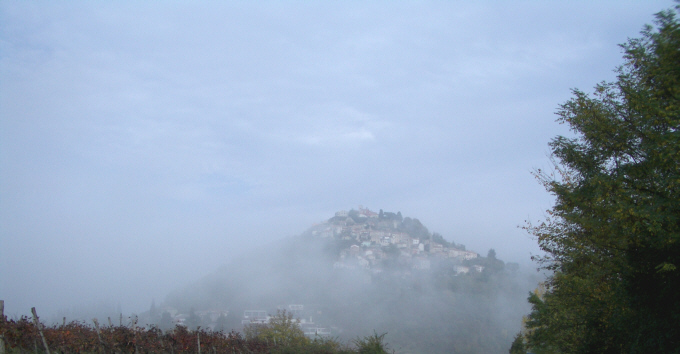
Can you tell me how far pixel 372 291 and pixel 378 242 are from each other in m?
36.8

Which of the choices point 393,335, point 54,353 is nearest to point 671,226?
point 54,353

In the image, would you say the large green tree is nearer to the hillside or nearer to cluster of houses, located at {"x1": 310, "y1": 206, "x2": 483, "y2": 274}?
the hillside

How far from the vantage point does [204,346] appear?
479 inches

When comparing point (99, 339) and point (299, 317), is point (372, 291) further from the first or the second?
point (99, 339)

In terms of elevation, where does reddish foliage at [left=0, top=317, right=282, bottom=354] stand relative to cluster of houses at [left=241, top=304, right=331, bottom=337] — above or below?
above

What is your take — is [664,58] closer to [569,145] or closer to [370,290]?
[569,145]

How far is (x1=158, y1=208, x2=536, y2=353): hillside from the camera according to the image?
2729 inches

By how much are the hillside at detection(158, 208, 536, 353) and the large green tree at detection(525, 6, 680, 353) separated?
39039mm

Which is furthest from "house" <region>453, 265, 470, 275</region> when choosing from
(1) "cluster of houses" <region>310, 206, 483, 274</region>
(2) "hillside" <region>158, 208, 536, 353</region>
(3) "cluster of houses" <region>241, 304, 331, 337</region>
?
(3) "cluster of houses" <region>241, 304, 331, 337</region>

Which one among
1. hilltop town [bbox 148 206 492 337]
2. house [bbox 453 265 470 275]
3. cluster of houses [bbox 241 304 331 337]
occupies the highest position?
hilltop town [bbox 148 206 492 337]

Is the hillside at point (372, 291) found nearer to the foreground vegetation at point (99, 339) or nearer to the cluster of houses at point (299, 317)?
the cluster of houses at point (299, 317)

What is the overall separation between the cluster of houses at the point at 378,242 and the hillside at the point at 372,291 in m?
0.36

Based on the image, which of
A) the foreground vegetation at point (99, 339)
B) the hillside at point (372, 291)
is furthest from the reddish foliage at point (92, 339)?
the hillside at point (372, 291)

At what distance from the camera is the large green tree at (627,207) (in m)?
7.77
